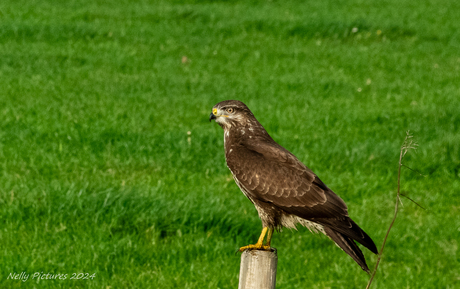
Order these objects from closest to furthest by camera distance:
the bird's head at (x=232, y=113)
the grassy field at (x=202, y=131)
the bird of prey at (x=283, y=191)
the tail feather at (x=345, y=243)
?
1. the tail feather at (x=345, y=243)
2. the bird of prey at (x=283, y=191)
3. the bird's head at (x=232, y=113)
4. the grassy field at (x=202, y=131)

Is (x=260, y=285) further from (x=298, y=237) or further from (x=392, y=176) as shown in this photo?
(x=392, y=176)

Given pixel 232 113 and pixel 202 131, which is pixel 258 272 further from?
pixel 202 131

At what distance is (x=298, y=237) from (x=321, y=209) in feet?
8.33

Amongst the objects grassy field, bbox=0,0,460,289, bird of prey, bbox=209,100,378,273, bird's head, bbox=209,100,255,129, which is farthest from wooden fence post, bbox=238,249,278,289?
grassy field, bbox=0,0,460,289

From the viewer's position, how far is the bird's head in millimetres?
4562

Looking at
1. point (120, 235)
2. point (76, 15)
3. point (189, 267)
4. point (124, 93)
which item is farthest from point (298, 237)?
point (76, 15)

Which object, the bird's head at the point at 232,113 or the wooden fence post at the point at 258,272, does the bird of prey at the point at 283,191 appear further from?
the wooden fence post at the point at 258,272

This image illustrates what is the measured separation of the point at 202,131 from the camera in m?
9.07

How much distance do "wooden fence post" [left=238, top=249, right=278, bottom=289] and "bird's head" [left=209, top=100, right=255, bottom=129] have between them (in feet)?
4.45

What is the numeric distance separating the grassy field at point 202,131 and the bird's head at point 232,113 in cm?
170

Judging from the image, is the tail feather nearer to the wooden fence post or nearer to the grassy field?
the wooden fence post

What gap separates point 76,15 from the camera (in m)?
15.6

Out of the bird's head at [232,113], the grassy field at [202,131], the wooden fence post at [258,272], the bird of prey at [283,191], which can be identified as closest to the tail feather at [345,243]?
the bird of prey at [283,191]

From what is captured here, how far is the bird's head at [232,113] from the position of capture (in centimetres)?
456
